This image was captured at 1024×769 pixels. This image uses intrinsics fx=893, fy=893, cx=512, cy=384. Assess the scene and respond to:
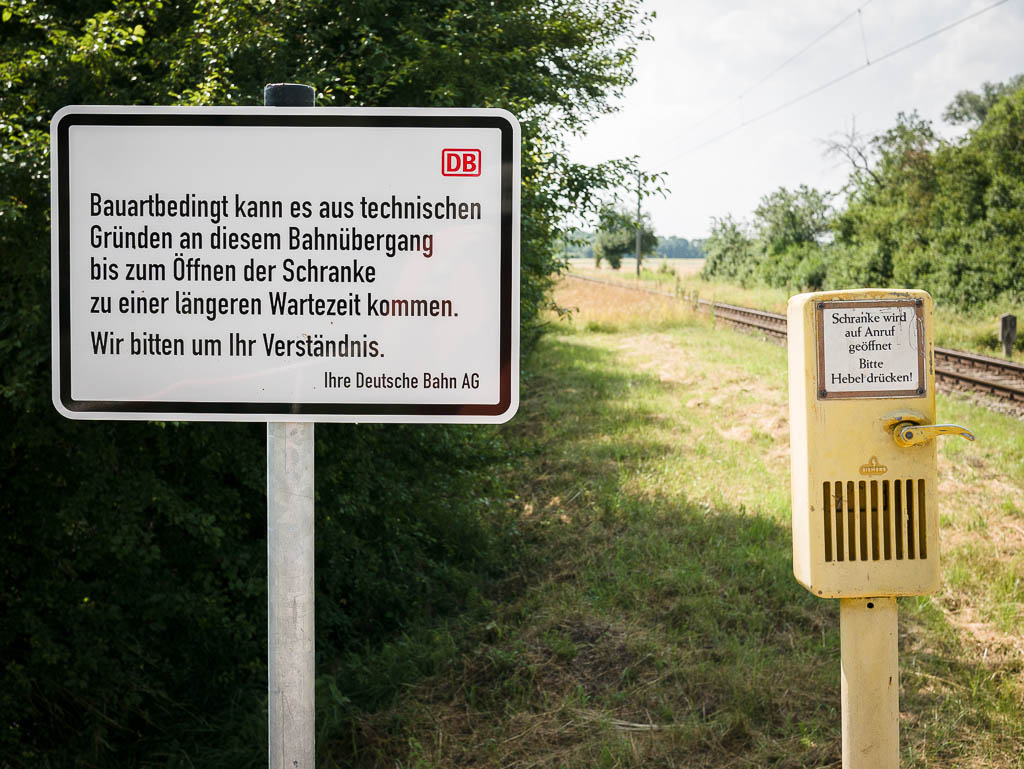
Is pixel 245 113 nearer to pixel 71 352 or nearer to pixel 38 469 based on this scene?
pixel 71 352

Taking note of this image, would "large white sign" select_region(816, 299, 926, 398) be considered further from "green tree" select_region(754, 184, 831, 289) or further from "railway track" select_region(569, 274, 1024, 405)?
"green tree" select_region(754, 184, 831, 289)

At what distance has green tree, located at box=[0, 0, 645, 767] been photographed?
4.09 metres

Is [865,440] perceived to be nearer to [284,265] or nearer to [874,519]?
[874,519]

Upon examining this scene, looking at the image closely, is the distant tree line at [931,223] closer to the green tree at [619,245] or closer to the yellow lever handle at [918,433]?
the green tree at [619,245]

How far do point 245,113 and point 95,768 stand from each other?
3.72 meters

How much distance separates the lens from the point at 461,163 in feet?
5.79

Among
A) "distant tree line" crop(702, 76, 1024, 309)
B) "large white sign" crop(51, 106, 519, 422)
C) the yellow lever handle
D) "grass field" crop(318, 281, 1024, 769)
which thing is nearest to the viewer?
"large white sign" crop(51, 106, 519, 422)

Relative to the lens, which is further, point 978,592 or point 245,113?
point 978,592

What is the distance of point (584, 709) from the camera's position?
4129mm

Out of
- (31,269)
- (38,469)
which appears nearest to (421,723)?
(38,469)

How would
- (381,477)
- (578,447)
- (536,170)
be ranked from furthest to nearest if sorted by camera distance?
1. (578,447)
2. (536,170)
3. (381,477)

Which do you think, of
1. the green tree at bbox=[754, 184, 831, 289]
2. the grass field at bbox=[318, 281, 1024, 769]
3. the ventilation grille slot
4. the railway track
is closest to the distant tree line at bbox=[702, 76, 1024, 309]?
the green tree at bbox=[754, 184, 831, 289]

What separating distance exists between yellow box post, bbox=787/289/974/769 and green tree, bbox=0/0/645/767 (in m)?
2.86

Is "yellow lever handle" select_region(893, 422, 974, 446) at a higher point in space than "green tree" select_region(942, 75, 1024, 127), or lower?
lower
